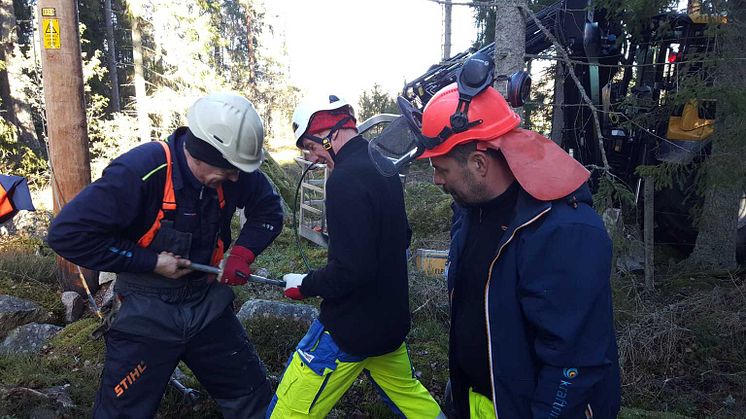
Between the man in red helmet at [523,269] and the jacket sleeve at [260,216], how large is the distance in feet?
5.29

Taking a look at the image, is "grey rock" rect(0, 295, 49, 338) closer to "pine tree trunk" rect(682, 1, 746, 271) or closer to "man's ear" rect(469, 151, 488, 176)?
"man's ear" rect(469, 151, 488, 176)

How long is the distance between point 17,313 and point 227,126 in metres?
4.05

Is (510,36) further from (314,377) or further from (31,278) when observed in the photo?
(31,278)

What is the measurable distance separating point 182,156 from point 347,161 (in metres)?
0.91

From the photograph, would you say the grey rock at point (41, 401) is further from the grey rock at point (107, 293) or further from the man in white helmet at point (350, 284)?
the grey rock at point (107, 293)

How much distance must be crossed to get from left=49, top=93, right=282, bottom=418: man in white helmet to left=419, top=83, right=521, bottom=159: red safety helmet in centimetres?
122

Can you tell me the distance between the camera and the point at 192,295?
291cm

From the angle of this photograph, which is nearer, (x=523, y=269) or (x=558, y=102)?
(x=523, y=269)

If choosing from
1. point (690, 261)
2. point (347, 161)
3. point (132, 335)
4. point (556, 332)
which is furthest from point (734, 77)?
point (132, 335)

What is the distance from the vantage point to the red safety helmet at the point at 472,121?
1.82m

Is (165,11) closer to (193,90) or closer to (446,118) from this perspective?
(193,90)

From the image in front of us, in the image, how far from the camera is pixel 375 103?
19.9 meters

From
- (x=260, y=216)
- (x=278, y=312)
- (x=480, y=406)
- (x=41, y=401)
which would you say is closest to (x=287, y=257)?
(x=278, y=312)

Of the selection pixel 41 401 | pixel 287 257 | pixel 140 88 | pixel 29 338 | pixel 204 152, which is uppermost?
pixel 140 88
